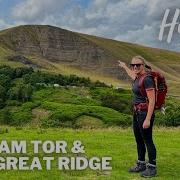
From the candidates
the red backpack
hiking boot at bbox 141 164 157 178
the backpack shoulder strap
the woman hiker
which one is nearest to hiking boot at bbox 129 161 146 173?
the woman hiker

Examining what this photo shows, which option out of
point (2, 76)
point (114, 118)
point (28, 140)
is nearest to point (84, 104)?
point (114, 118)

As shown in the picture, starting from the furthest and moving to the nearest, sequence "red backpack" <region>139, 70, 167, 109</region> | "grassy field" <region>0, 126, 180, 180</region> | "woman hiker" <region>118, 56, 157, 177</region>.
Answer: "grassy field" <region>0, 126, 180, 180</region> → "red backpack" <region>139, 70, 167, 109</region> → "woman hiker" <region>118, 56, 157, 177</region>

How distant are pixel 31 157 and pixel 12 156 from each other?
57 cm

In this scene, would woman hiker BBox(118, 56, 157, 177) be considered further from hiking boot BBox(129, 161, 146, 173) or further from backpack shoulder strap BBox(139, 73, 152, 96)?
hiking boot BBox(129, 161, 146, 173)

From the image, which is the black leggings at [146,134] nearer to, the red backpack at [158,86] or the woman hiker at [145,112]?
the woman hiker at [145,112]

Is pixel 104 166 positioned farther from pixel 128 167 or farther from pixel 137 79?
pixel 137 79

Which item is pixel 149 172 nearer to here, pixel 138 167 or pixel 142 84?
pixel 138 167

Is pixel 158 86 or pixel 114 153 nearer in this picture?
pixel 158 86

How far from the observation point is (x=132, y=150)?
16656 mm

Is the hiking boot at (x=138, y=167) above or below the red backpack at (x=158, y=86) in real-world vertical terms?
below

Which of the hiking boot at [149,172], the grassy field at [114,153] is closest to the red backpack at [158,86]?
the hiking boot at [149,172]

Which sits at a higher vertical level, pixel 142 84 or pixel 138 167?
pixel 142 84

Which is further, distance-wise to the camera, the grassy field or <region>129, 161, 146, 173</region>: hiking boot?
<region>129, 161, 146, 173</region>: hiking boot

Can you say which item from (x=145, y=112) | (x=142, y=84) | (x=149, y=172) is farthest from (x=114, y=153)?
(x=142, y=84)
